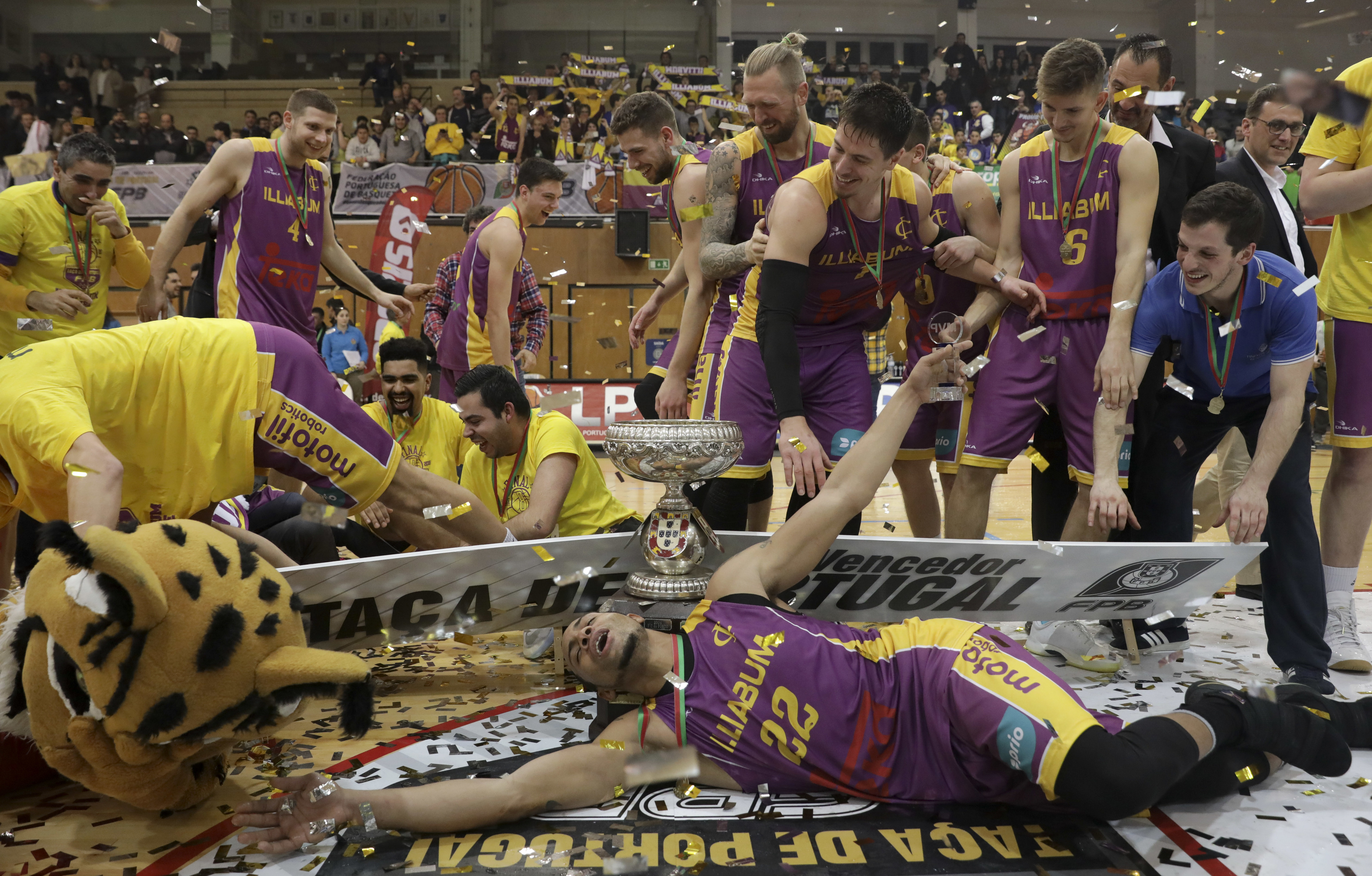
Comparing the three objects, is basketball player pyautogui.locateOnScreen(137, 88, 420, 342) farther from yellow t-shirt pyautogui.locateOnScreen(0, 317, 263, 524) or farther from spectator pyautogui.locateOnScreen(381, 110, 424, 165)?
Result: spectator pyautogui.locateOnScreen(381, 110, 424, 165)

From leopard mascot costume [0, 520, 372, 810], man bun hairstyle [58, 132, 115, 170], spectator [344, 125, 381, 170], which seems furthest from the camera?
spectator [344, 125, 381, 170]

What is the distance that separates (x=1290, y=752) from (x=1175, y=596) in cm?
82

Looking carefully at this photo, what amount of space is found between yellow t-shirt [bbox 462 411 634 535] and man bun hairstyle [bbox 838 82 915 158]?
1.36 m

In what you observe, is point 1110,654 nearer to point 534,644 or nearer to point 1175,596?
point 1175,596

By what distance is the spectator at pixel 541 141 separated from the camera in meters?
13.2

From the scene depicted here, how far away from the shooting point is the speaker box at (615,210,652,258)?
12.5 meters

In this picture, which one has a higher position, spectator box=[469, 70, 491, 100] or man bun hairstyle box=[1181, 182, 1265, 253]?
spectator box=[469, 70, 491, 100]

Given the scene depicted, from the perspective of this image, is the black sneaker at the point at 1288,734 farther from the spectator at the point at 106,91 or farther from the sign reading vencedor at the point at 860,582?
the spectator at the point at 106,91

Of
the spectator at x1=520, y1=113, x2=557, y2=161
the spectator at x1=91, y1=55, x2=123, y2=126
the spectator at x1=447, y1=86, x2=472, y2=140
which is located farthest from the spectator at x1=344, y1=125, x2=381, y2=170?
the spectator at x1=91, y1=55, x2=123, y2=126

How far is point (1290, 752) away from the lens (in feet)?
7.18

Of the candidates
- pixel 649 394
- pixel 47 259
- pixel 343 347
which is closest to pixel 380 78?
pixel 343 347

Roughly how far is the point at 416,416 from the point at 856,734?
240cm

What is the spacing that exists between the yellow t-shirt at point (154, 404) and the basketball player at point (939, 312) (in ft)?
6.98

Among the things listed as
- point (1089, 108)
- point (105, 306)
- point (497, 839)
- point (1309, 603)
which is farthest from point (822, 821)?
point (105, 306)
